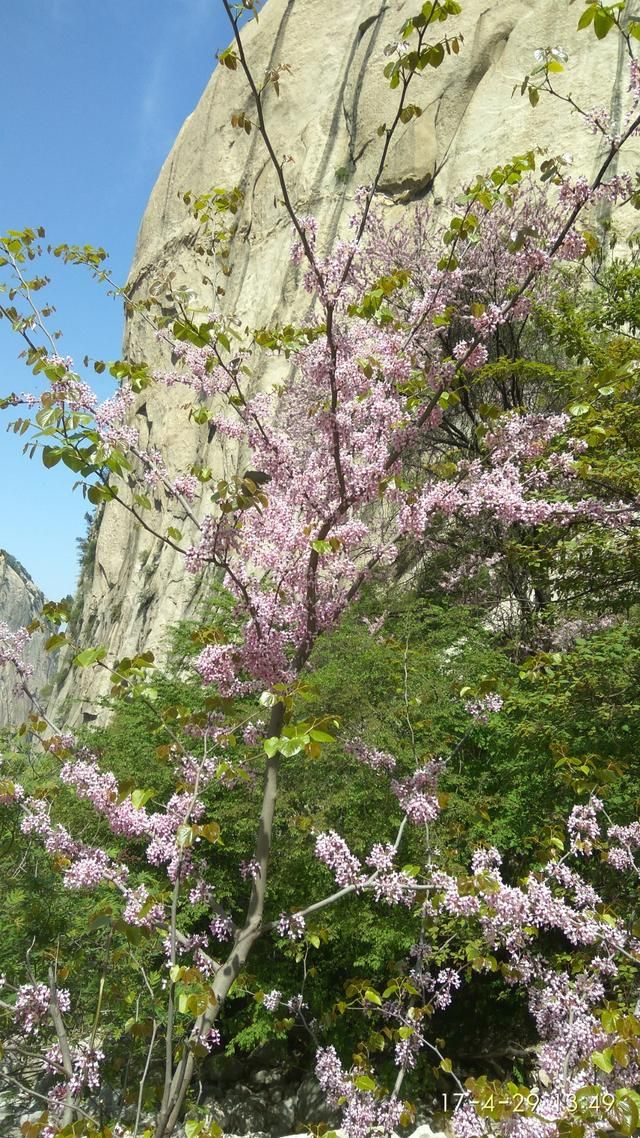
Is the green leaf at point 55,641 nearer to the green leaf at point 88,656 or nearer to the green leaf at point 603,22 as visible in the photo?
the green leaf at point 88,656

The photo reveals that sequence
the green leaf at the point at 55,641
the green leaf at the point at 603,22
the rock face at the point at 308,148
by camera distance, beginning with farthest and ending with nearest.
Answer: the rock face at the point at 308,148, the green leaf at the point at 55,641, the green leaf at the point at 603,22

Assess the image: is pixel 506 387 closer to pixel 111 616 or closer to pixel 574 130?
pixel 574 130

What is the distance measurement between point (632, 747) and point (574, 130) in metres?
14.7

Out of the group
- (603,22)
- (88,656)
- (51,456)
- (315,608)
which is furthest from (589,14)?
(88,656)

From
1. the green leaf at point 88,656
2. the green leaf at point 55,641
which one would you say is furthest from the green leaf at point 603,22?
the green leaf at point 55,641

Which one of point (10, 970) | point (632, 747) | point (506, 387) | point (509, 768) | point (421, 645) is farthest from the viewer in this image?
point (506, 387)

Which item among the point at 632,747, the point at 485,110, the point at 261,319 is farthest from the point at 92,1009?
the point at 485,110

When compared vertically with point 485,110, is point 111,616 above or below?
below

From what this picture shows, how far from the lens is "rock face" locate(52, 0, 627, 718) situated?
16062 mm

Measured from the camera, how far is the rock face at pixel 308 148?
52.7ft

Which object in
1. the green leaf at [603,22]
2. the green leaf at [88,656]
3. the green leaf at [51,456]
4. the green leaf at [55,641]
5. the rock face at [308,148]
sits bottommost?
the green leaf at [88,656]

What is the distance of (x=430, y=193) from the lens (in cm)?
1689

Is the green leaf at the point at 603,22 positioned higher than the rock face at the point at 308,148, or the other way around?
the rock face at the point at 308,148

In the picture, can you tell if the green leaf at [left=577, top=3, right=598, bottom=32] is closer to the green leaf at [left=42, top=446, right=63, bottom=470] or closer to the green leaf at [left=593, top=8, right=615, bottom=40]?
the green leaf at [left=593, top=8, right=615, bottom=40]
